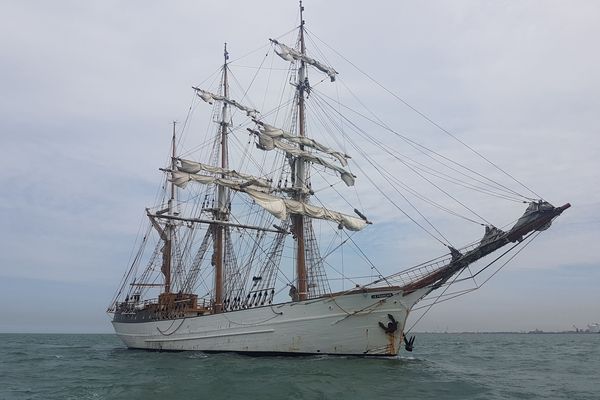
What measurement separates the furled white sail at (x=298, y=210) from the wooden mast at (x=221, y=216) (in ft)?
26.9

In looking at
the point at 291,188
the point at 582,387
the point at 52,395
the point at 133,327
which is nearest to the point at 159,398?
the point at 52,395

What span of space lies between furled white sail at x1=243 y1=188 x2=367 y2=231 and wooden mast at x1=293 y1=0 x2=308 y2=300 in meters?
0.91

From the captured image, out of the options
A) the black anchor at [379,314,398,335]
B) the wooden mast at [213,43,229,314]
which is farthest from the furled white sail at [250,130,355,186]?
the black anchor at [379,314,398,335]

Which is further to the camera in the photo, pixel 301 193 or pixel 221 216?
pixel 221 216

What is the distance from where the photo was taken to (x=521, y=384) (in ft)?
72.9

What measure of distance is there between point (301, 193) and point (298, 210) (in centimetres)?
167

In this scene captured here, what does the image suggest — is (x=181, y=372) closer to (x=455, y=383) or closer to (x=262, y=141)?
(x=455, y=383)

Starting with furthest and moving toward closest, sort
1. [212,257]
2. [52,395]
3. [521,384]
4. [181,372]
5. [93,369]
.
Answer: [212,257]
[93,369]
[181,372]
[521,384]
[52,395]

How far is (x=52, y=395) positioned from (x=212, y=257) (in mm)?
24112

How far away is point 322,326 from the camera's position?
2862cm

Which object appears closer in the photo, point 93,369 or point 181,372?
point 181,372

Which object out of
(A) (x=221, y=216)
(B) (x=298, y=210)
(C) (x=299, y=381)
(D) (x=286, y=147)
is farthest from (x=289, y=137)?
(C) (x=299, y=381)

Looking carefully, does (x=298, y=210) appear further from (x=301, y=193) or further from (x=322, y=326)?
(x=322, y=326)

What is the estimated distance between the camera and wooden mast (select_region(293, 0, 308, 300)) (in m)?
32.6
